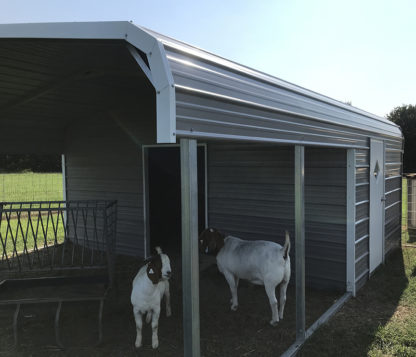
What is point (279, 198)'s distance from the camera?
591 centimetres

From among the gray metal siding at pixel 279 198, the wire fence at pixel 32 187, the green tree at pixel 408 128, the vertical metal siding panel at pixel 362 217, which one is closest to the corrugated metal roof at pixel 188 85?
the gray metal siding at pixel 279 198

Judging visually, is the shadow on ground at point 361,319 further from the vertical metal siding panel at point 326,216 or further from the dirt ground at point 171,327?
the vertical metal siding panel at point 326,216

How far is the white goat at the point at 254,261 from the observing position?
4.29m

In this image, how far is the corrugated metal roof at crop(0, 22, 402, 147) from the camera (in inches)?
83.6

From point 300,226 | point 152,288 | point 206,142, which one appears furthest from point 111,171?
point 300,226

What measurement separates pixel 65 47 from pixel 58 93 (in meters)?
2.22

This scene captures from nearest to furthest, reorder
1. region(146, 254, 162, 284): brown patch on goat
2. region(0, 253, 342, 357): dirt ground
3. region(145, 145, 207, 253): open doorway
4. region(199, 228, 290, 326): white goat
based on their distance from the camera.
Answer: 1. region(146, 254, 162, 284): brown patch on goat
2. region(0, 253, 342, 357): dirt ground
3. region(199, 228, 290, 326): white goat
4. region(145, 145, 207, 253): open doorway

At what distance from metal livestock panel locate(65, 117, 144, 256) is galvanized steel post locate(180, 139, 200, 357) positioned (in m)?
5.19

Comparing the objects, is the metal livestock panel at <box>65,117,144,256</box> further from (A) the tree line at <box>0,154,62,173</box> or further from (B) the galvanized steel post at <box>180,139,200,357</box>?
(A) the tree line at <box>0,154,62,173</box>

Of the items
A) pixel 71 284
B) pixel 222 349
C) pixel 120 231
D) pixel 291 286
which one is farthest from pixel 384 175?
pixel 71 284

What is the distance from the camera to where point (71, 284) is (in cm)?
441

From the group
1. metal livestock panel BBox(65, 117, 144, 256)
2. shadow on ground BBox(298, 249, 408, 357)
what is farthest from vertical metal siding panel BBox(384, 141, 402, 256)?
metal livestock panel BBox(65, 117, 144, 256)

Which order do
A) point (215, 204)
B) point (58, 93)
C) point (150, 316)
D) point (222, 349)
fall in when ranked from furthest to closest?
1. point (215, 204)
2. point (58, 93)
3. point (150, 316)
4. point (222, 349)

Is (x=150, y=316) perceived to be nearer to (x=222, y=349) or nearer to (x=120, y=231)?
(x=222, y=349)
